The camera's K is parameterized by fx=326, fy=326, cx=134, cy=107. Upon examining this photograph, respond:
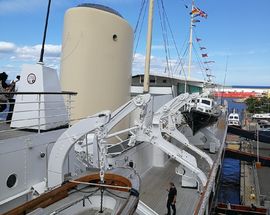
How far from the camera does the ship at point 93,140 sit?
518 cm

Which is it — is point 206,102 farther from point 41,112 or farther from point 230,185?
point 41,112

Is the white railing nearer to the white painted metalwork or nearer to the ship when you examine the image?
the ship

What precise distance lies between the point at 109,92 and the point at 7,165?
5.78m

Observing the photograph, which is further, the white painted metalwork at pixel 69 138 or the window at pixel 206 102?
the window at pixel 206 102

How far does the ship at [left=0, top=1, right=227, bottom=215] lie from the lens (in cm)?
518

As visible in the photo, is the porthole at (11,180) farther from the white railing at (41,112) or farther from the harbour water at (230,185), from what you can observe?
the harbour water at (230,185)

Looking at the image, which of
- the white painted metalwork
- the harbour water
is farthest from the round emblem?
the harbour water

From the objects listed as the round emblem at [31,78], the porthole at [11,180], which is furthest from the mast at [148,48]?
the porthole at [11,180]

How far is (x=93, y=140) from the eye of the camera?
7719 millimetres

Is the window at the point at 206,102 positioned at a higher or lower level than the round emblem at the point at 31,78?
lower

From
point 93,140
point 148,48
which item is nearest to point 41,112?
point 93,140

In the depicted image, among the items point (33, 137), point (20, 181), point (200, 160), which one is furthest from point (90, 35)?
point (200, 160)

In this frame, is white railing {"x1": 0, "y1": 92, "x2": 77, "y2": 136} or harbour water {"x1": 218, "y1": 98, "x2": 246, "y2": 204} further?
harbour water {"x1": 218, "y1": 98, "x2": 246, "y2": 204}

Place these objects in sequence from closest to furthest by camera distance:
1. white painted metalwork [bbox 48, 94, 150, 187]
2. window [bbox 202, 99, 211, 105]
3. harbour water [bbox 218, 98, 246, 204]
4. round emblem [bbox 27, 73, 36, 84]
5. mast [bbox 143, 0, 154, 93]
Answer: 1. white painted metalwork [bbox 48, 94, 150, 187]
2. round emblem [bbox 27, 73, 36, 84]
3. mast [bbox 143, 0, 154, 93]
4. harbour water [bbox 218, 98, 246, 204]
5. window [bbox 202, 99, 211, 105]
